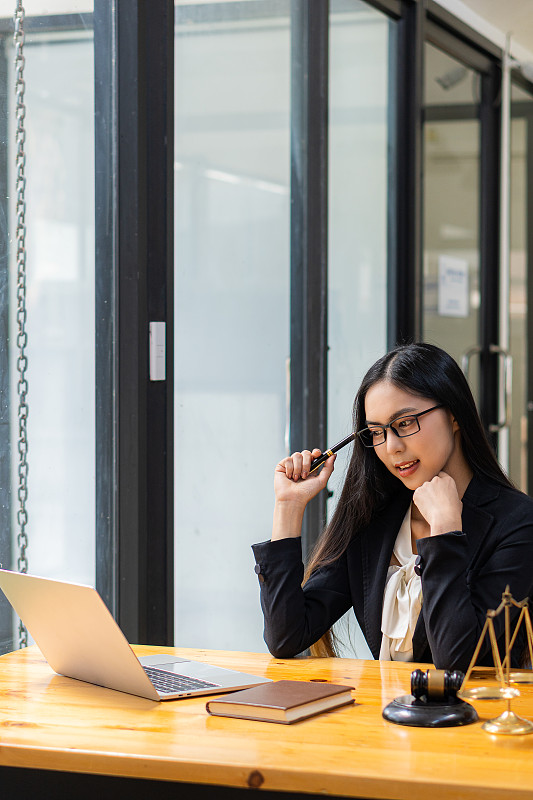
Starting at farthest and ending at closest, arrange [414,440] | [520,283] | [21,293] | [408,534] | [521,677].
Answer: [520,283] → [21,293] → [408,534] → [414,440] → [521,677]

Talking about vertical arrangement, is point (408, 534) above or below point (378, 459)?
below

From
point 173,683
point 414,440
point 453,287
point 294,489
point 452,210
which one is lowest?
point 173,683

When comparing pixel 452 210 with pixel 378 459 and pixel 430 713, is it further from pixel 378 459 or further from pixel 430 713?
pixel 430 713

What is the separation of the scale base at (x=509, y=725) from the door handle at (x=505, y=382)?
3.54 m

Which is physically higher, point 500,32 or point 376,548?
point 500,32

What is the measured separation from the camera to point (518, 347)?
213 inches

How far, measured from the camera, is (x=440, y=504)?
1.84 m

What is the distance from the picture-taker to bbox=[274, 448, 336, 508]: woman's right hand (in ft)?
6.78

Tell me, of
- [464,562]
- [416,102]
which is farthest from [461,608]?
[416,102]

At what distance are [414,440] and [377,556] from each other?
25cm

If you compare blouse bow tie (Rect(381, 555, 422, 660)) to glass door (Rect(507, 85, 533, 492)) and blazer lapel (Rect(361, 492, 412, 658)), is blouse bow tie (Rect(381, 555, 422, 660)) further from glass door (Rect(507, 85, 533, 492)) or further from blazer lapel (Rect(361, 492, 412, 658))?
glass door (Rect(507, 85, 533, 492))

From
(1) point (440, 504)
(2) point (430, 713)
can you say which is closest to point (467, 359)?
(1) point (440, 504)

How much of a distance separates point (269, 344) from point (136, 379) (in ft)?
2.63

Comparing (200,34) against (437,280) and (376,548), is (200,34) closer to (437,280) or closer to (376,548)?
(376,548)
